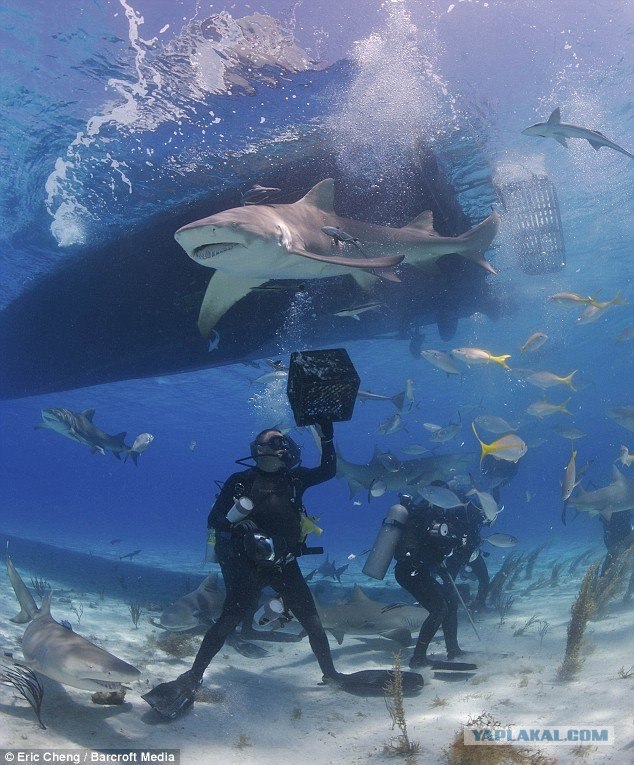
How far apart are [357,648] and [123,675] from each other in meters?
4.70

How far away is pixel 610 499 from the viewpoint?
30.8 ft

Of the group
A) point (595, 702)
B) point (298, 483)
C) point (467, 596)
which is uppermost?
point (298, 483)

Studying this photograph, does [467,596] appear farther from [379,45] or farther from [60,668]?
[379,45]

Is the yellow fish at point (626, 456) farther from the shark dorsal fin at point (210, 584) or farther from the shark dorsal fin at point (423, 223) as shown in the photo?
the shark dorsal fin at point (210, 584)

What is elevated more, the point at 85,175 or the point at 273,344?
the point at 85,175

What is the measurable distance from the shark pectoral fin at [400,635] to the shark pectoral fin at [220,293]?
5.33 m

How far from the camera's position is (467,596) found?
31.0 ft

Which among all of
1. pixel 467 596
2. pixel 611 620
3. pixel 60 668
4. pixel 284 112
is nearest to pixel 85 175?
pixel 284 112

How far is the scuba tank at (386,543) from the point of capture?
6.04 meters

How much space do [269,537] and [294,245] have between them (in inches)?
119

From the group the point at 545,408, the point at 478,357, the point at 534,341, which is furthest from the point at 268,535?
the point at 545,408

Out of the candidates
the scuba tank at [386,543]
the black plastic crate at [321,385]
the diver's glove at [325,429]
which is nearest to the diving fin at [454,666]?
the scuba tank at [386,543]

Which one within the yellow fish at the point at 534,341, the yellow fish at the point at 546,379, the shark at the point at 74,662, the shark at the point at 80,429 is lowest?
the shark at the point at 74,662

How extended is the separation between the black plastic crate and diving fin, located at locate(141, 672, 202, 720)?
110 inches
